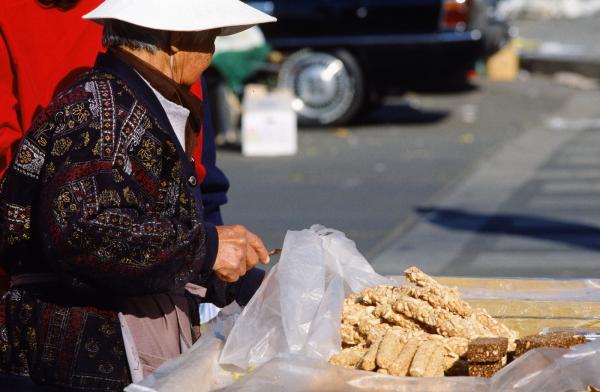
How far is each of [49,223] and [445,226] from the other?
6.90 metres

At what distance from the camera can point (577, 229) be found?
30.1 ft

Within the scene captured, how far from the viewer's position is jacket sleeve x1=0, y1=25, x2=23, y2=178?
3.28 meters

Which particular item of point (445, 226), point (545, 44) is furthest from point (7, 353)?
point (545, 44)

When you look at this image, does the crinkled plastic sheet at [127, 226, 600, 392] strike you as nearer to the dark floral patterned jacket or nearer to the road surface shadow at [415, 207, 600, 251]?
the dark floral patterned jacket

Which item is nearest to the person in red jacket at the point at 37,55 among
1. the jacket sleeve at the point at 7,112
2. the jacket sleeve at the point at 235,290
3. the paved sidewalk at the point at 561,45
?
the jacket sleeve at the point at 7,112

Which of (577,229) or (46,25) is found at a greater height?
(46,25)

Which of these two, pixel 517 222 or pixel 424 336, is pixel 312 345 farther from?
pixel 517 222

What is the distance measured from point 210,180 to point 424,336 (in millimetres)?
901

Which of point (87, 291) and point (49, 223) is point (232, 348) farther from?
point (49, 223)

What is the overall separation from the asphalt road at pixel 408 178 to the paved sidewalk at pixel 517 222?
0.06 ft

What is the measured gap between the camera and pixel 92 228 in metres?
2.69

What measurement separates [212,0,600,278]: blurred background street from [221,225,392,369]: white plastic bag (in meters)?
4.52

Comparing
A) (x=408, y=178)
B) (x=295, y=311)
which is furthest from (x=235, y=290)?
(x=408, y=178)

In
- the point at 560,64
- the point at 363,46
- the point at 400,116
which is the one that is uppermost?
the point at 363,46
